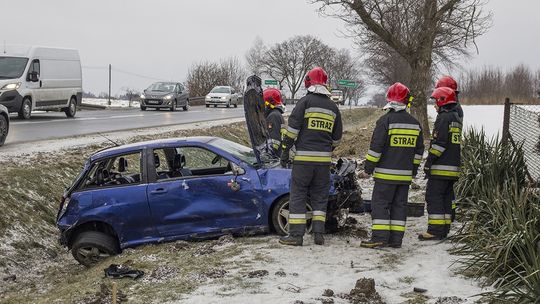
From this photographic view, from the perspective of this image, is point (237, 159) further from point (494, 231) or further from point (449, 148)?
point (494, 231)

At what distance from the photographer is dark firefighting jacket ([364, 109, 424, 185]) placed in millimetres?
→ 6664

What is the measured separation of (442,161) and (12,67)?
638 inches

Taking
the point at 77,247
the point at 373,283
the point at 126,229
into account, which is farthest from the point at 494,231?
the point at 77,247

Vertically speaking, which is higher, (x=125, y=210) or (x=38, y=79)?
(x=38, y=79)

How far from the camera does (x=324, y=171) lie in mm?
6840

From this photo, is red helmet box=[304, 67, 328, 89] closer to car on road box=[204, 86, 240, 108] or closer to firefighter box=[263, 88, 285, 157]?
firefighter box=[263, 88, 285, 157]

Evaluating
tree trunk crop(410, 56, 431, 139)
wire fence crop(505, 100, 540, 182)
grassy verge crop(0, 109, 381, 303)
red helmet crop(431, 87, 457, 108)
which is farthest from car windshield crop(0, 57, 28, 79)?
red helmet crop(431, 87, 457, 108)

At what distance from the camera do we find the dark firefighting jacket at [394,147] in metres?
6.66

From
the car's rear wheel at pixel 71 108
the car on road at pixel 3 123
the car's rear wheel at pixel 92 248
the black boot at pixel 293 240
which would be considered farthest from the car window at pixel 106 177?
the car's rear wheel at pixel 71 108

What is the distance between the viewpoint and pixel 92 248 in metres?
7.36

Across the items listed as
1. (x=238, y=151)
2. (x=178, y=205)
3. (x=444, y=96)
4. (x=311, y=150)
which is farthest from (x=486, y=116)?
(x=178, y=205)

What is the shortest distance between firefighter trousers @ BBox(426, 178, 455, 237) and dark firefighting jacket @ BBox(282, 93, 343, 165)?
1.42 m

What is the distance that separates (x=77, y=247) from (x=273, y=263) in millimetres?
2734

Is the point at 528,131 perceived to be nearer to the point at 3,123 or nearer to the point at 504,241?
the point at 504,241
